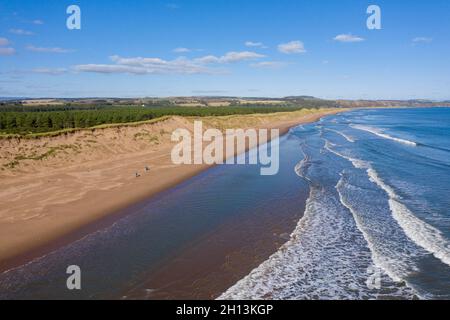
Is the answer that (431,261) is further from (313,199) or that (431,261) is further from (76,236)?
(76,236)

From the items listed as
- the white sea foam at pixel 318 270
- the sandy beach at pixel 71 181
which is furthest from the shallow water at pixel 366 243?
the sandy beach at pixel 71 181

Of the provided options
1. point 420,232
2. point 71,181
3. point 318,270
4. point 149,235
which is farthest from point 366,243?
point 71,181

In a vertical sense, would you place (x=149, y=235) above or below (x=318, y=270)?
above

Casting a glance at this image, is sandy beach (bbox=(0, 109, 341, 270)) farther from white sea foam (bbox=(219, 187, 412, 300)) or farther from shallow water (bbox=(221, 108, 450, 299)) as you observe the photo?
shallow water (bbox=(221, 108, 450, 299))

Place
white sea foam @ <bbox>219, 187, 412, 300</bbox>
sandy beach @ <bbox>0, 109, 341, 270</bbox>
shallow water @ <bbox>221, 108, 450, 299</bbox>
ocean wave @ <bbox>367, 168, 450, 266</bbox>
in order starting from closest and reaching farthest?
white sea foam @ <bbox>219, 187, 412, 300</bbox> → shallow water @ <bbox>221, 108, 450, 299</bbox> → ocean wave @ <bbox>367, 168, 450, 266</bbox> → sandy beach @ <bbox>0, 109, 341, 270</bbox>

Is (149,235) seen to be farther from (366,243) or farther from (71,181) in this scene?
(71,181)

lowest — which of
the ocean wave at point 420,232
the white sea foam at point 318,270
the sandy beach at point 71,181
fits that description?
the white sea foam at point 318,270

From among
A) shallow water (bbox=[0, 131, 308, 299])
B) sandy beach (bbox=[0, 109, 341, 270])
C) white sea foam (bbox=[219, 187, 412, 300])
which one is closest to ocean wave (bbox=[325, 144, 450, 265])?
white sea foam (bbox=[219, 187, 412, 300])

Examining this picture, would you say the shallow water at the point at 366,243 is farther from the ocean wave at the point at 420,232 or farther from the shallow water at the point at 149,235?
the shallow water at the point at 149,235
